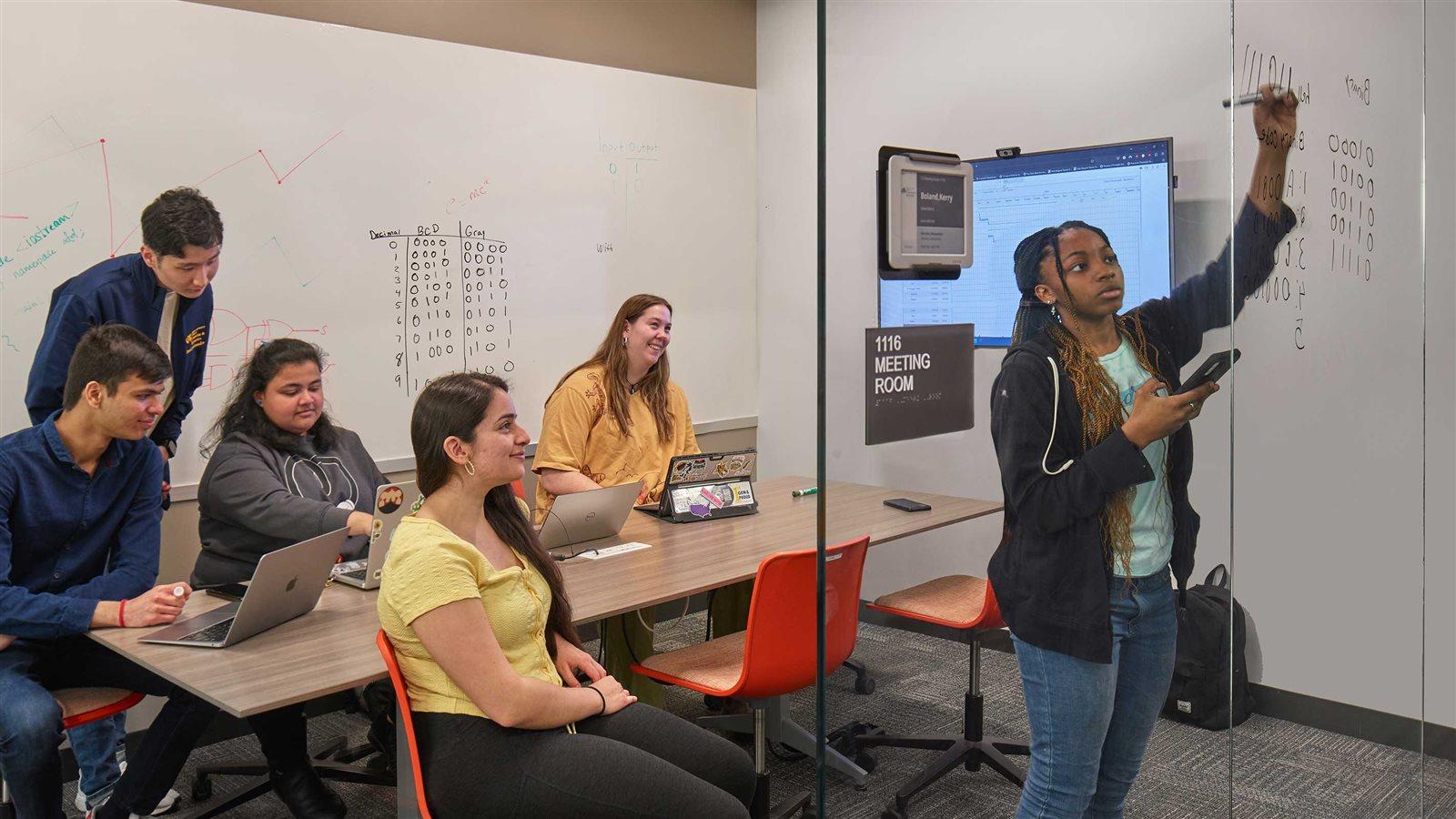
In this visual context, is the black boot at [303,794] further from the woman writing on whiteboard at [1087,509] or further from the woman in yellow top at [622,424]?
the woman writing on whiteboard at [1087,509]

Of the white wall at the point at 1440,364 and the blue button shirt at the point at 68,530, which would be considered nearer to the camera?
the white wall at the point at 1440,364

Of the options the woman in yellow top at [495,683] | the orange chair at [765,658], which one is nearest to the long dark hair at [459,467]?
the woman in yellow top at [495,683]

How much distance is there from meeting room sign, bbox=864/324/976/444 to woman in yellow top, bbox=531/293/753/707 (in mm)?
2619

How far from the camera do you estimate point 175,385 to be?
315 centimetres

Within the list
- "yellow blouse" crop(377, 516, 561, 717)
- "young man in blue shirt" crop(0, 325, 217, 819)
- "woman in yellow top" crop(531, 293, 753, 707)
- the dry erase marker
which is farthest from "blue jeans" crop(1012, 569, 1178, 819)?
"woman in yellow top" crop(531, 293, 753, 707)

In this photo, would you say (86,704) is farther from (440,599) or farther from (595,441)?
(595,441)

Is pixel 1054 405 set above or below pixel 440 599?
above

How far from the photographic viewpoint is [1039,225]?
104cm

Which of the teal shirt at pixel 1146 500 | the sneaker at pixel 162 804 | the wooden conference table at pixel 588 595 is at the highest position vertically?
the teal shirt at pixel 1146 500

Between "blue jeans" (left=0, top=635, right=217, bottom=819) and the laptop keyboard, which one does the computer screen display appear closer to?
the laptop keyboard

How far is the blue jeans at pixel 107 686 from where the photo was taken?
231 centimetres

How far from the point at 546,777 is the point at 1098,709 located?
1194mm

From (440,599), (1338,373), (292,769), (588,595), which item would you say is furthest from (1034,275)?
(292,769)

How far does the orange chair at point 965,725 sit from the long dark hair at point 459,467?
1267mm
